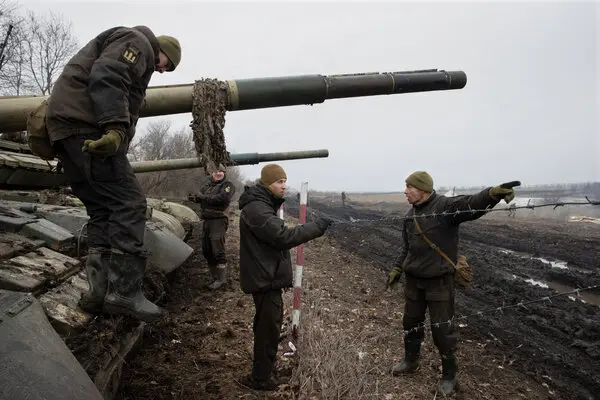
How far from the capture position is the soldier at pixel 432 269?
4324mm

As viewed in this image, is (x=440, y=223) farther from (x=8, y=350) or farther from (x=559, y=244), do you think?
(x=559, y=244)

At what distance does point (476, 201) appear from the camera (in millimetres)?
4020

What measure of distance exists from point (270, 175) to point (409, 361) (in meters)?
2.46

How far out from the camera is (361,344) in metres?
5.12

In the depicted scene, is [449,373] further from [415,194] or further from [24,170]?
[24,170]

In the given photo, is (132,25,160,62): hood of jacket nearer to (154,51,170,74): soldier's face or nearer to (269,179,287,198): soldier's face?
(154,51,170,74): soldier's face

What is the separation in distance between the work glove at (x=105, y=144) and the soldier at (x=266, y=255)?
1.50m

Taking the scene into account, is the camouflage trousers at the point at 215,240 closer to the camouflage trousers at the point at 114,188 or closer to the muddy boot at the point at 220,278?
the muddy boot at the point at 220,278

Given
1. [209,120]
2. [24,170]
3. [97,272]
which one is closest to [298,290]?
[209,120]

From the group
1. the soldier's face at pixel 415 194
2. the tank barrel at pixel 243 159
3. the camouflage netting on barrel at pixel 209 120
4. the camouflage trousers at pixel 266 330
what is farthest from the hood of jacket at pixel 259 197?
the tank barrel at pixel 243 159

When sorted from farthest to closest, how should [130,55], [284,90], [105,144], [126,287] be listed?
[284,90] < [126,287] < [130,55] < [105,144]

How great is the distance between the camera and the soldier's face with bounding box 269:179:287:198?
12.9ft

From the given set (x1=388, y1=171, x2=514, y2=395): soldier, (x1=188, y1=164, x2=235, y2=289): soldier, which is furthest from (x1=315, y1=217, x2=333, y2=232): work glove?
(x1=188, y1=164, x2=235, y2=289): soldier

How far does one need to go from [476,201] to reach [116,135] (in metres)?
2.98
